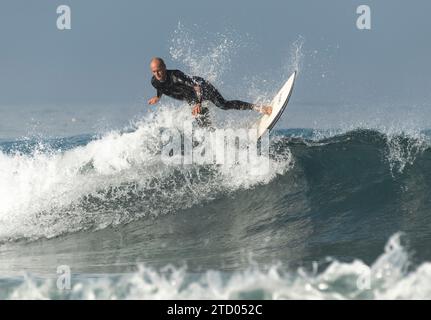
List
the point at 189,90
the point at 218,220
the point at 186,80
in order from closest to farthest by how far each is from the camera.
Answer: the point at 218,220 → the point at 186,80 → the point at 189,90

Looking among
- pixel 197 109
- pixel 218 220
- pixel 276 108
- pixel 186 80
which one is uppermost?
pixel 186 80

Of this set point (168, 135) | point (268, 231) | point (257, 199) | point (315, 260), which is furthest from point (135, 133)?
point (315, 260)

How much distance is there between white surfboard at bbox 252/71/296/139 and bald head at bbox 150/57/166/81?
2.03m

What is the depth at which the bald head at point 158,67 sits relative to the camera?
10094 millimetres

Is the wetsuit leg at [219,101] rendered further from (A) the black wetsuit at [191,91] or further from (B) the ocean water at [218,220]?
(B) the ocean water at [218,220]

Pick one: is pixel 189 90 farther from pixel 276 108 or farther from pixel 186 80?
pixel 276 108

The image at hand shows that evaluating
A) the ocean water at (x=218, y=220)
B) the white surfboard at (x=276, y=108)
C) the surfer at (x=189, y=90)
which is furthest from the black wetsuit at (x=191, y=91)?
the ocean water at (x=218, y=220)

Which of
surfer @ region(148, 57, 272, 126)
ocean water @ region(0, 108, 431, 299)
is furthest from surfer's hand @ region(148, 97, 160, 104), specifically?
ocean water @ region(0, 108, 431, 299)

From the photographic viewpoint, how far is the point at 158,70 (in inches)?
399

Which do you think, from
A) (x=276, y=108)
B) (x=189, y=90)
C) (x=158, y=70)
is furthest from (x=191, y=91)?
(x=276, y=108)

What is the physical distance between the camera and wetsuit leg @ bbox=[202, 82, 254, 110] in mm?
10750

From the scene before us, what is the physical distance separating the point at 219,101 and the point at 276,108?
1057 millimetres
